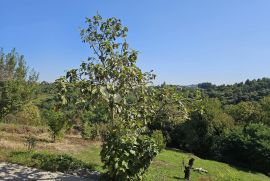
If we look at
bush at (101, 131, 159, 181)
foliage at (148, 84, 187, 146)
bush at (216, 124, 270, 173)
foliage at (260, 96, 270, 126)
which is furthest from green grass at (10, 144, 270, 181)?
foliage at (260, 96, 270, 126)

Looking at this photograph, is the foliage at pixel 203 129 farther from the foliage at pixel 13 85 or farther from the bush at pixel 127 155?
the bush at pixel 127 155

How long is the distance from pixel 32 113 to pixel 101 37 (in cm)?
2125

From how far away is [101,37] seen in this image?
11.9 meters

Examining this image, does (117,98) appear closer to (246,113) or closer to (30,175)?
(30,175)

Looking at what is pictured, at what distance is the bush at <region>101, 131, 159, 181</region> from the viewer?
970 cm

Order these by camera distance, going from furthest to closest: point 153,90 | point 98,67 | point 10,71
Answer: point 10,71 → point 153,90 → point 98,67

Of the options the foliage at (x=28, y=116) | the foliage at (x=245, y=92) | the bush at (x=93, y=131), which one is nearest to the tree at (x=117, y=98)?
the bush at (x=93, y=131)

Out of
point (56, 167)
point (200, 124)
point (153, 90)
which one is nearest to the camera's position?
point (56, 167)

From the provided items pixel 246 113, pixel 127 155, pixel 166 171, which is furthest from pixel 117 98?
pixel 246 113

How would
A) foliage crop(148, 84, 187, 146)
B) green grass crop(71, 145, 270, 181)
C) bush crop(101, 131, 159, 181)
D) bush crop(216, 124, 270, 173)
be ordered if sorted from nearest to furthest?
bush crop(101, 131, 159, 181) < green grass crop(71, 145, 270, 181) < foliage crop(148, 84, 187, 146) < bush crop(216, 124, 270, 173)

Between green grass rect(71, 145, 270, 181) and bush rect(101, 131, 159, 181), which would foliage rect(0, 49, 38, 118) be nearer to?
green grass rect(71, 145, 270, 181)

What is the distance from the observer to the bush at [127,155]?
9695 mm

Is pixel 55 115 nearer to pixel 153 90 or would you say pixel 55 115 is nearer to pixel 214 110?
pixel 153 90

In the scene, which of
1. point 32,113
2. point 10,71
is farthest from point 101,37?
point 10,71
